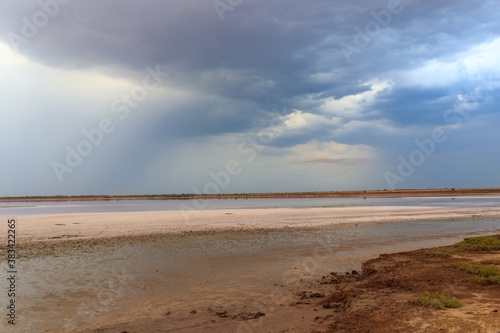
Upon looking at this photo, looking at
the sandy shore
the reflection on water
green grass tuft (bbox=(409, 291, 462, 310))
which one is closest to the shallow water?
the sandy shore

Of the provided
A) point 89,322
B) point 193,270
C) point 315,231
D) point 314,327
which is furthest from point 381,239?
point 89,322

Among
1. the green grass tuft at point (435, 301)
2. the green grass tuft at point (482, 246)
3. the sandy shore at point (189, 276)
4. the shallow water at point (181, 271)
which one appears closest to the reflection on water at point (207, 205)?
the sandy shore at point (189, 276)

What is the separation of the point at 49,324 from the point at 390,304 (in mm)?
9951

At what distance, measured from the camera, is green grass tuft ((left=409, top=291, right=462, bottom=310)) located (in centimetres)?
802

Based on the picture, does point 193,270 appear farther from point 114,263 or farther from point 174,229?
point 174,229

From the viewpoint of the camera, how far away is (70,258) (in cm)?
1764

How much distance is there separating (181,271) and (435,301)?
10.6 m

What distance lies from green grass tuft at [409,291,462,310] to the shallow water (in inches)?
191

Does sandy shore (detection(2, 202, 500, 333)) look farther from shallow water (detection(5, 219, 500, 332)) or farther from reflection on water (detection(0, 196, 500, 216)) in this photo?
reflection on water (detection(0, 196, 500, 216))

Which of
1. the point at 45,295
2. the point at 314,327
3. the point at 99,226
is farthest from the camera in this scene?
the point at 99,226

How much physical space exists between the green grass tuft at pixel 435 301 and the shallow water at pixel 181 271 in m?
4.85

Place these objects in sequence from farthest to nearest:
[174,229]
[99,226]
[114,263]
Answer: [99,226], [174,229], [114,263]

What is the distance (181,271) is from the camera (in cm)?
1477

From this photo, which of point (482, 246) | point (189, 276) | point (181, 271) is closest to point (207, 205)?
point (181, 271)
